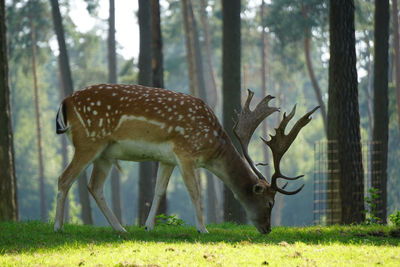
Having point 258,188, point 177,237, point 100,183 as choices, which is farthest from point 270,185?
point 100,183

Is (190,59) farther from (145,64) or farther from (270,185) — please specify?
(270,185)

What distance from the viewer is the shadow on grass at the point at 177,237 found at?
22.3ft

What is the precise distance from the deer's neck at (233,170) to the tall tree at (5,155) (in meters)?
4.59

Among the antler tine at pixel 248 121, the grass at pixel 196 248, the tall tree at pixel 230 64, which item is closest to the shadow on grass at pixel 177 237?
the grass at pixel 196 248

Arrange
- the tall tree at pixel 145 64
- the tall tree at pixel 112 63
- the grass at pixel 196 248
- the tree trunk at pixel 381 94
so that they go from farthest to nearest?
the tall tree at pixel 112 63 → the tall tree at pixel 145 64 → the tree trunk at pixel 381 94 → the grass at pixel 196 248

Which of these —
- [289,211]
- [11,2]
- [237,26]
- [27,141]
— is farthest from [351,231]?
[27,141]

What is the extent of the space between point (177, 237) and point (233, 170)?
51.1 inches

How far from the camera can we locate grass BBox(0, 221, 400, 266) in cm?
547

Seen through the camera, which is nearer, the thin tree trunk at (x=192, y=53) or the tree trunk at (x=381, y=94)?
the tree trunk at (x=381, y=94)

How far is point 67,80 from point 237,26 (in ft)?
28.7

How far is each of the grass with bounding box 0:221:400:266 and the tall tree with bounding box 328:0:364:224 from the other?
6.92 feet

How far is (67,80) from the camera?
20.0 metres

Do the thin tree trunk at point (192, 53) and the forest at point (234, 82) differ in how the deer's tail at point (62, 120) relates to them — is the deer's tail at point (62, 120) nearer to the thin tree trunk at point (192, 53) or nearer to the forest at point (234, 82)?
the forest at point (234, 82)

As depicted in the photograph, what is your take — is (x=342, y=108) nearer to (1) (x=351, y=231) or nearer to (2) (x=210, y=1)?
(1) (x=351, y=231)
